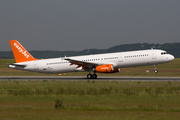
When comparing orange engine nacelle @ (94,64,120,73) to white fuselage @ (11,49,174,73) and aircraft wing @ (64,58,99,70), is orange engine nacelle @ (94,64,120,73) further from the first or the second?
white fuselage @ (11,49,174,73)

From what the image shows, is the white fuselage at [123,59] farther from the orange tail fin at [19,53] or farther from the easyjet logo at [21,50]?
the easyjet logo at [21,50]

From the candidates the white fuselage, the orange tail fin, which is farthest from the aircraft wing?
the orange tail fin

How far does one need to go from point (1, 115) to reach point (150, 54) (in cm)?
3231

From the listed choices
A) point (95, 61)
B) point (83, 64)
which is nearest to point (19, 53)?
point (83, 64)

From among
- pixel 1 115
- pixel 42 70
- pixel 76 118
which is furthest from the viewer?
pixel 42 70

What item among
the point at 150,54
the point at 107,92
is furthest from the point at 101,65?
the point at 107,92

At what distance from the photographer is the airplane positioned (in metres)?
43.8

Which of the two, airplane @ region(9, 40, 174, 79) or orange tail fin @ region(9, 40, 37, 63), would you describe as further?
orange tail fin @ region(9, 40, 37, 63)

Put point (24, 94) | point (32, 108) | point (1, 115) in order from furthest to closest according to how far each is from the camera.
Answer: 1. point (24, 94)
2. point (32, 108)
3. point (1, 115)

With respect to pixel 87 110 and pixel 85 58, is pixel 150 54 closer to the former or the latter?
pixel 85 58

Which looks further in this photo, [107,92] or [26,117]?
[107,92]

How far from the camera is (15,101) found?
22.2 m

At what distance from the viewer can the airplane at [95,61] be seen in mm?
43750

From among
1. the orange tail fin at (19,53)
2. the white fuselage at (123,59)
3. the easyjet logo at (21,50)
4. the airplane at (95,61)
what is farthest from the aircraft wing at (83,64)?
the easyjet logo at (21,50)
